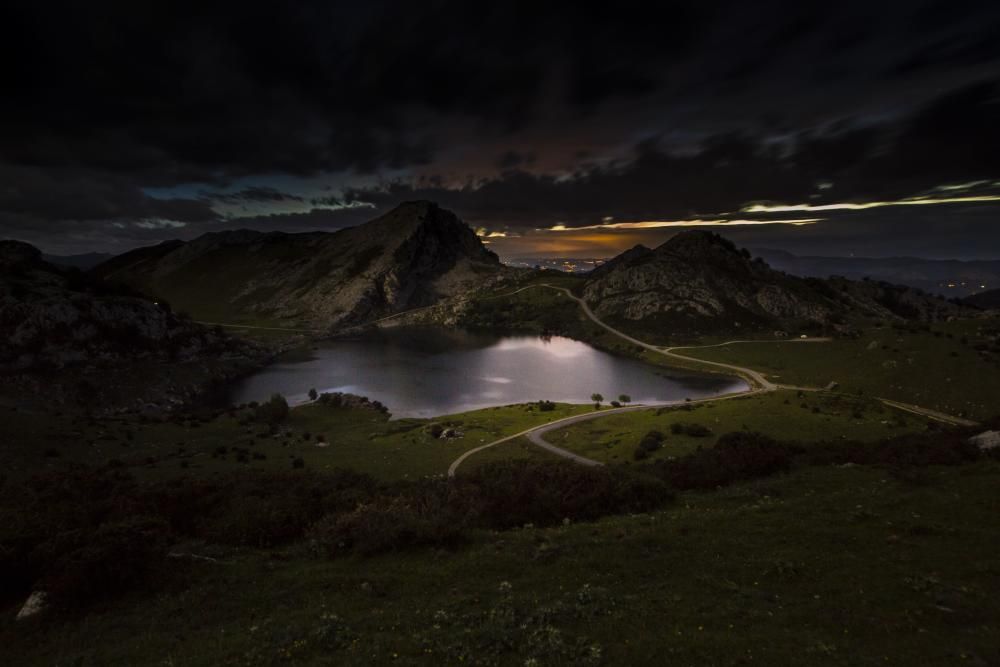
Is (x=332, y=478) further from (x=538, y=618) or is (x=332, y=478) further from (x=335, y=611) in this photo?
(x=538, y=618)

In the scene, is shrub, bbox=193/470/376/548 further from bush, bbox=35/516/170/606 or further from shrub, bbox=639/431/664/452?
shrub, bbox=639/431/664/452

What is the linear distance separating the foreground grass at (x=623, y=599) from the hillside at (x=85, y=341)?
92.8m

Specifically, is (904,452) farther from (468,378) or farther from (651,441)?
(468,378)

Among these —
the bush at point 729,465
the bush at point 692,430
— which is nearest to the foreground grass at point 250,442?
the bush at point 692,430

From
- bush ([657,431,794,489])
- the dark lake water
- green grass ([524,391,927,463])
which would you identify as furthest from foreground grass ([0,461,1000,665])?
the dark lake water

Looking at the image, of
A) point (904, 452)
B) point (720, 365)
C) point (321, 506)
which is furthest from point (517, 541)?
point (720, 365)

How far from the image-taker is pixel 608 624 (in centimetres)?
1473

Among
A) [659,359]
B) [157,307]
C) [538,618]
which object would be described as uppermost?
[157,307]

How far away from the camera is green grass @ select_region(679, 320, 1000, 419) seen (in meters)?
67.5

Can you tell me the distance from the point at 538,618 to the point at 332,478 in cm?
2258

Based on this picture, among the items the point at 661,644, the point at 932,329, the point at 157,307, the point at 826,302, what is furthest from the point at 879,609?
the point at 826,302

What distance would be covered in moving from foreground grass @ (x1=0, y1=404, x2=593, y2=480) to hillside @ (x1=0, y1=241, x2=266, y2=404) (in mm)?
32341

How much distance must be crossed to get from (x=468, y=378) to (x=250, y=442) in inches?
2302

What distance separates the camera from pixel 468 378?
114 metres
